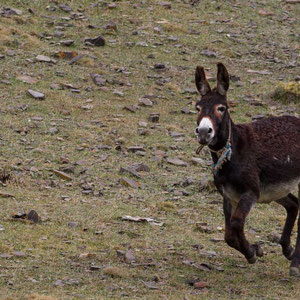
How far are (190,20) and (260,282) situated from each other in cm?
1661

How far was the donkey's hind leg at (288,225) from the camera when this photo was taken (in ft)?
32.4

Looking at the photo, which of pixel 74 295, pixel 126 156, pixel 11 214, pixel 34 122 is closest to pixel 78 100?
pixel 34 122

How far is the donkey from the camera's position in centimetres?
884

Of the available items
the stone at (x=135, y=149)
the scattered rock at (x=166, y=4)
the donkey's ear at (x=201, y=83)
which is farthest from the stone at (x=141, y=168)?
the scattered rock at (x=166, y=4)

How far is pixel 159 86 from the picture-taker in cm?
1917

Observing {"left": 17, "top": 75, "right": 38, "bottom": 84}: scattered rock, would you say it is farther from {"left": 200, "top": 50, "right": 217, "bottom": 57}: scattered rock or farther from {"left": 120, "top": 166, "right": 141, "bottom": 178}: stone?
{"left": 200, "top": 50, "right": 217, "bottom": 57}: scattered rock

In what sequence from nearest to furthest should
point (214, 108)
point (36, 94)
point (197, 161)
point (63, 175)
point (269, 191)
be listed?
point (214, 108) → point (269, 191) → point (63, 175) → point (197, 161) → point (36, 94)

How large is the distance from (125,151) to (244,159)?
18.7 ft

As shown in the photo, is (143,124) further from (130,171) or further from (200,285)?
(200,285)

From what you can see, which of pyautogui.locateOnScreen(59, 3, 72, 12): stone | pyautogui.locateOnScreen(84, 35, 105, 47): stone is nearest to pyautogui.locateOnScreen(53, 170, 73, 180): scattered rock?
pyautogui.locateOnScreen(84, 35, 105, 47): stone

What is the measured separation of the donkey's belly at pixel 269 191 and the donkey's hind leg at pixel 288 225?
0.53 meters

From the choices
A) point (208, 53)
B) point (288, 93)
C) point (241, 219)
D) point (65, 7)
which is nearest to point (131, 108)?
point (288, 93)

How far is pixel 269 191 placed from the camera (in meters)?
9.40

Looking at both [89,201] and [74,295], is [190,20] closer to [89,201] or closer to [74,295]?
[89,201]
